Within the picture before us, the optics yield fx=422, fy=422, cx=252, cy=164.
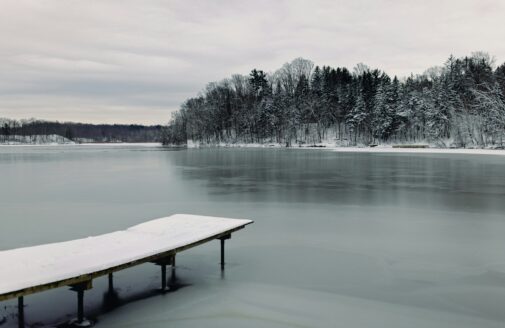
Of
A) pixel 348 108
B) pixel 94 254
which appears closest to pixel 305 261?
pixel 94 254

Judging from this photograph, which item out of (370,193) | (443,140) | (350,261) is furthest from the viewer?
(443,140)

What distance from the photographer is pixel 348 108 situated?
323 ft

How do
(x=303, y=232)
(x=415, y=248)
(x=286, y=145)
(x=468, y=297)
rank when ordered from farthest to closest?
(x=286, y=145)
(x=303, y=232)
(x=415, y=248)
(x=468, y=297)

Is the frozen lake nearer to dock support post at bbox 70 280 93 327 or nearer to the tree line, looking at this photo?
dock support post at bbox 70 280 93 327

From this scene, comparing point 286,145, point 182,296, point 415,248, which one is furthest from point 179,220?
point 286,145

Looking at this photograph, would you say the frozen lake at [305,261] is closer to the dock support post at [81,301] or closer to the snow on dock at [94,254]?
the dock support post at [81,301]

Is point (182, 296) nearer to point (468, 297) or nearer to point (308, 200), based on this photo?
point (468, 297)

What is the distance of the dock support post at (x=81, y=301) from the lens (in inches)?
201

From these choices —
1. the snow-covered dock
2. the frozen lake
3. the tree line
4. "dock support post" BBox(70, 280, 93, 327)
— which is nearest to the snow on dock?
the snow-covered dock

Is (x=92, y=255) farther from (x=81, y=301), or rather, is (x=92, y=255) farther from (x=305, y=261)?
(x=305, y=261)

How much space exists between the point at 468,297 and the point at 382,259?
201 centimetres

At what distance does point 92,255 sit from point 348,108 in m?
96.8

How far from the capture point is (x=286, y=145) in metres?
96.8

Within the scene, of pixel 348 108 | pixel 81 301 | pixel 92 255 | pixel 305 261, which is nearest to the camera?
pixel 81 301
